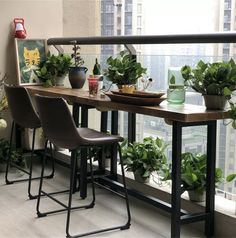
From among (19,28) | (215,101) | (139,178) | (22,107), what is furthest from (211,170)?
(19,28)

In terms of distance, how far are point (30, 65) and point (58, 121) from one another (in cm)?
186

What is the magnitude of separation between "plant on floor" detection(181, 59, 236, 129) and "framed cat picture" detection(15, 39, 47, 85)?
221 centimetres

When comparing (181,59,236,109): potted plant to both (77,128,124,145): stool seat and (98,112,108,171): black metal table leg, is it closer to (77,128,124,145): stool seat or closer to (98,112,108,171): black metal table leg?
(77,128,124,145): stool seat

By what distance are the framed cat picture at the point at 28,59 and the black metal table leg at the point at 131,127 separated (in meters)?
1.25

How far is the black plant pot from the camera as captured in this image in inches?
167

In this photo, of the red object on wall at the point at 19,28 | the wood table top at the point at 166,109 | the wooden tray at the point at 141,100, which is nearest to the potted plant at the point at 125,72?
the wood table top at the point at 166,109

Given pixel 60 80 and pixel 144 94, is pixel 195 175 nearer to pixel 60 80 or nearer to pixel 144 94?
pixel 144 94

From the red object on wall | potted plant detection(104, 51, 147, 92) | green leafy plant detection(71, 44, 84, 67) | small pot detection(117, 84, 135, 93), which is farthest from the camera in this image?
the red object on wall

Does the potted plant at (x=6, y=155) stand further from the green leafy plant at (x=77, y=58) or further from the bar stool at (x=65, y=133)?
the bar stool at (x=65, y=133)

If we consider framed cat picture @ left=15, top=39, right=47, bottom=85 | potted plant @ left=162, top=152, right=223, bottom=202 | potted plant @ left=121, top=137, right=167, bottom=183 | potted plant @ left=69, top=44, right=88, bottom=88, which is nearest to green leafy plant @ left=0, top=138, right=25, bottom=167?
framed cat picture @ left=15, top=39, right=47, bottom=85

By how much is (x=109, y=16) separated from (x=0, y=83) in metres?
1.45

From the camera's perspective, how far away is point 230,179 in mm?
2924

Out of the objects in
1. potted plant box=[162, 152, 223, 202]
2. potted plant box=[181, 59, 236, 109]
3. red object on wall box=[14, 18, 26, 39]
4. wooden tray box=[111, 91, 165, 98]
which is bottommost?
potted plant box=[162, 152, 223, 202]

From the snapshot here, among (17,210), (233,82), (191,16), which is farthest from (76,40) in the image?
(233,82)
